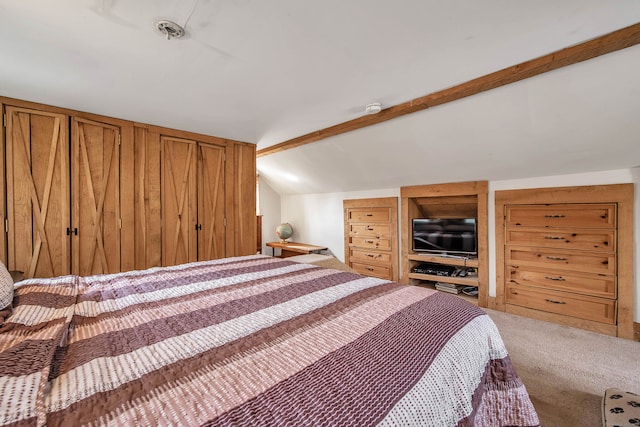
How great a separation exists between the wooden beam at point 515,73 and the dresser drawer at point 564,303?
7.76ft

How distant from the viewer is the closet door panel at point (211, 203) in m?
3.48

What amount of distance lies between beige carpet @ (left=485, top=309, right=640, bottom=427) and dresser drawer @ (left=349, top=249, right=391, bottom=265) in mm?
1762

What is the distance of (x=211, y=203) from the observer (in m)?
3.56

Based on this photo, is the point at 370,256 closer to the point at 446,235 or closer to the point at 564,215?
the point at 446,235

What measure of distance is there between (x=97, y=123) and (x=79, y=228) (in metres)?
1.07

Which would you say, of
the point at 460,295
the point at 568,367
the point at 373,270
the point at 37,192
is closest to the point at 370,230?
the point at 373,270

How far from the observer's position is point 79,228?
2699 millimetres

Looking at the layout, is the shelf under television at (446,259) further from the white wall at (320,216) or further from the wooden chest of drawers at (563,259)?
the white wall at (320,216)

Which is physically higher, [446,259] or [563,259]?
[563,259]

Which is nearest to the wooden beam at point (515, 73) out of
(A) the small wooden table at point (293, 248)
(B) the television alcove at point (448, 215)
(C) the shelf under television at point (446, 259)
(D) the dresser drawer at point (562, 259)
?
(B) the television alcove at point (448, 215)

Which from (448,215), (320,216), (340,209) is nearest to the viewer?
(448,215)

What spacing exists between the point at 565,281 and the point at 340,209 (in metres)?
3.23

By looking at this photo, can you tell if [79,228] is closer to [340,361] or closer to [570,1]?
[340,361]

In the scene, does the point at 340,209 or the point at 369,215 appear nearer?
the point at 369,215
